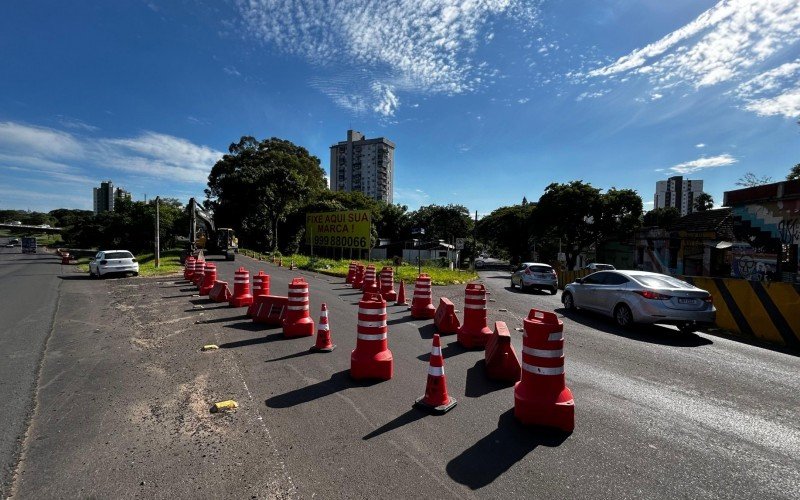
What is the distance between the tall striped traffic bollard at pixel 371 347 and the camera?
17.7 ft

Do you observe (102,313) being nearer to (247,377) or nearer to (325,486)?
(247,377)

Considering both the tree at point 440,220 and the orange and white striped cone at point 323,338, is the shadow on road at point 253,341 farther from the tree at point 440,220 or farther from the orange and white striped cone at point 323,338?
the tree at point 440,220

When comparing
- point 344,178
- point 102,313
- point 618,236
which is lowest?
point 102,313

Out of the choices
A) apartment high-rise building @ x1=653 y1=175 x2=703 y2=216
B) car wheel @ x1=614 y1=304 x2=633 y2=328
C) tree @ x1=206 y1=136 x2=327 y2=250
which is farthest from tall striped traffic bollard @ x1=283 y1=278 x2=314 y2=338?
apartment high-rise building @ x1=653 y1=175 x2=703 y2=216

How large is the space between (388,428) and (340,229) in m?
30.8

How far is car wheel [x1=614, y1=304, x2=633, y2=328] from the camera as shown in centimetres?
960

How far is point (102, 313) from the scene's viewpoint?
10.6 metres

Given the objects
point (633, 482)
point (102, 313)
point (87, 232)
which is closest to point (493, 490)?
point (633, 482)

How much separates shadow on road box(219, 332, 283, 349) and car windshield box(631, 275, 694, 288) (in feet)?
27.9

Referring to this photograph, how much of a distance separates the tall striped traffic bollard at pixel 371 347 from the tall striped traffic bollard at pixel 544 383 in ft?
6.34

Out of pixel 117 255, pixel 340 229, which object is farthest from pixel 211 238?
pixel 117 255

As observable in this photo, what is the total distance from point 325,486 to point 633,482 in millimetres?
2453

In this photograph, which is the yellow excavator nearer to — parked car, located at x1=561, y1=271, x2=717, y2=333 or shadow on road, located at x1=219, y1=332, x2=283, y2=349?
shadow on road, located at x1=219, y1=332, x2=283, y2=349

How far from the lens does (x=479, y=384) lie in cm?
536
